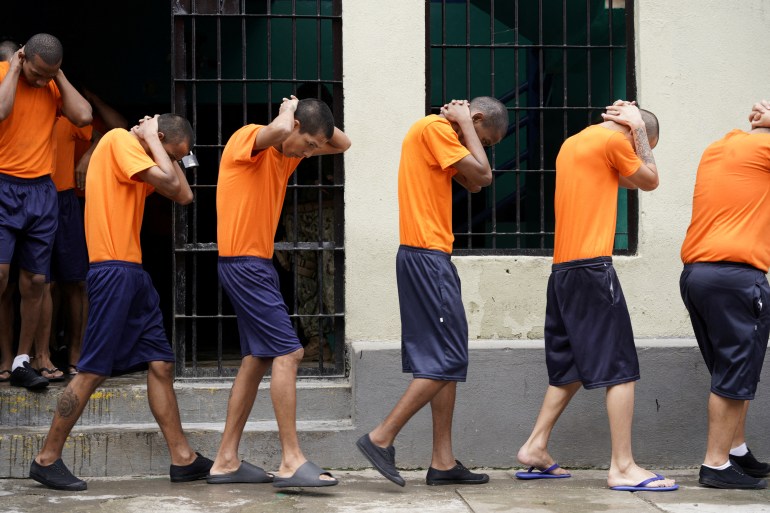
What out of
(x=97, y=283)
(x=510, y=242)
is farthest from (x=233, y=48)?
(x=97, y=283)

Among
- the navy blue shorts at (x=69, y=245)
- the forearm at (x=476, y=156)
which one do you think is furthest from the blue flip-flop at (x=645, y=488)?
the navy blue shorts at (x=69, y=245)

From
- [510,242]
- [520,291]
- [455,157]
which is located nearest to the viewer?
[455,157]

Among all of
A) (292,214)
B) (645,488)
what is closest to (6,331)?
(292,214)

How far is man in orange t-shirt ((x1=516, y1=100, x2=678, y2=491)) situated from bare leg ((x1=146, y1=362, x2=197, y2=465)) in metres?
1.79

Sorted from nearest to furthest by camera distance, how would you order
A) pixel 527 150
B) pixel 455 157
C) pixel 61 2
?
1. pixel 455 157
2. pixel 527 150
3. pixel 61 2

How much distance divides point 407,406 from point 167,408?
124 cm

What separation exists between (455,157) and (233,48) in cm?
562

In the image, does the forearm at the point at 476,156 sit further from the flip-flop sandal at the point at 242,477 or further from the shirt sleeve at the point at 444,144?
the flip-flop sandal at the point at 242,477

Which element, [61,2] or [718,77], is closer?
[718,77]

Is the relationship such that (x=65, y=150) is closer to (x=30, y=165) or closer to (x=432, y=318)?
(x=30, y=165)

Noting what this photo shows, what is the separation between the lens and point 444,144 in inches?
217

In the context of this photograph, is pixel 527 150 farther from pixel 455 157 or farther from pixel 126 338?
pixel 126 338

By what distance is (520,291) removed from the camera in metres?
6.61

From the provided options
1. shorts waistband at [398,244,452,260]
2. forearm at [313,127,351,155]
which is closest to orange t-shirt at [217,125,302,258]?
forearm at [313,127,351,155]
